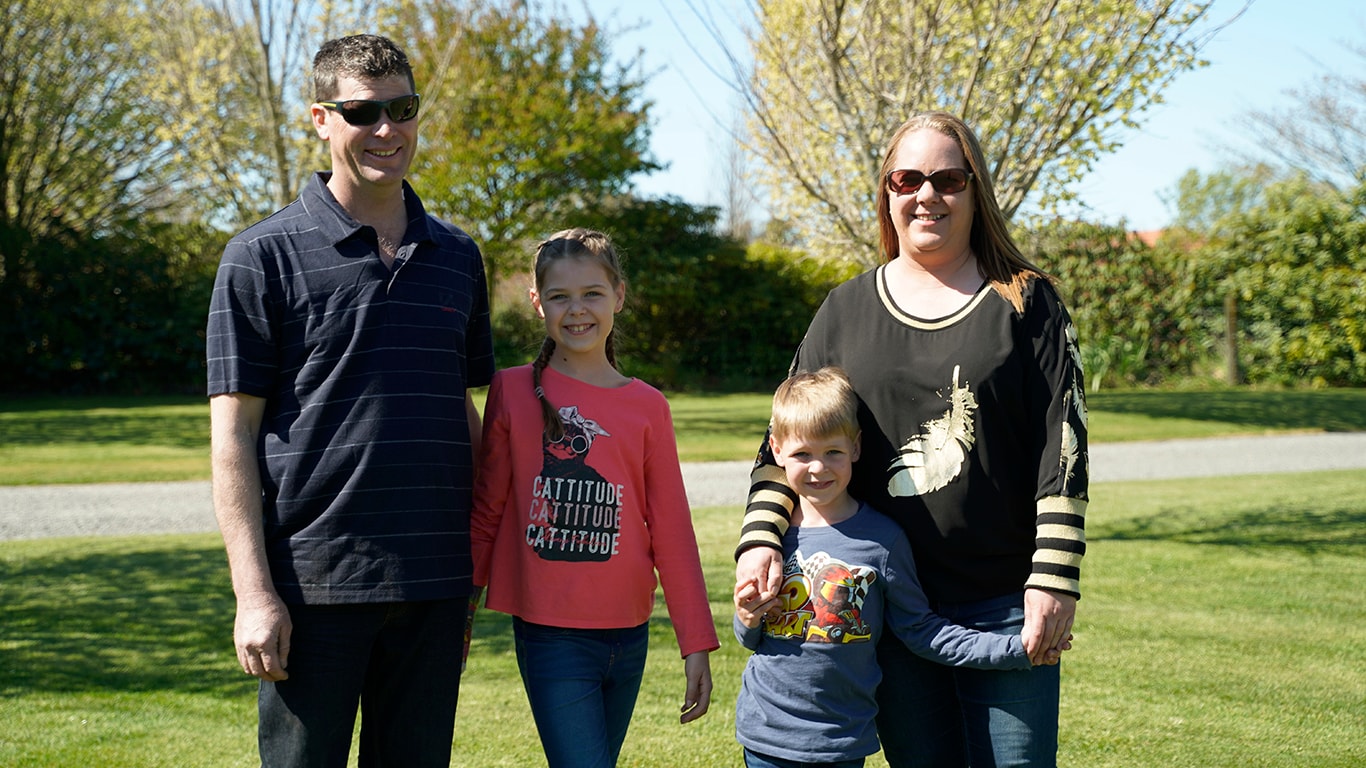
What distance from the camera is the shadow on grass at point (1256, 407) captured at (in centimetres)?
1596

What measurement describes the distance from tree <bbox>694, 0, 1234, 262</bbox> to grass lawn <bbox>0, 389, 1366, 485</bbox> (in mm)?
5278

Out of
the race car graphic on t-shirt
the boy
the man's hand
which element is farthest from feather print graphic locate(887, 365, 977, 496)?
the man's hand

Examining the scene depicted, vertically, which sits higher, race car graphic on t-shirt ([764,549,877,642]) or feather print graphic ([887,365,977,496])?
feather print graphic ([887,365,977,496])

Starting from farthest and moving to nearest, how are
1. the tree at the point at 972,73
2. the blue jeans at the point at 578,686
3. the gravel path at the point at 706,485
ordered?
the gravel path at the point at 706,485 < the tree at the point at 972,73 < the blue jeans at the point at 578,686

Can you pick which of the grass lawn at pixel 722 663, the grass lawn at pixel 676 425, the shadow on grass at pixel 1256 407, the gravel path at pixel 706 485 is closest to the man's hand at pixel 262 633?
the grass lawn at pixel 722 663

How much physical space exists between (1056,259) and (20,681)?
20108 mm

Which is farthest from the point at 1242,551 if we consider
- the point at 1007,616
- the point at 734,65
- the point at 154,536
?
the point at 154,536

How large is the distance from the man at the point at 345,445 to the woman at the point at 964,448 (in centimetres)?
73

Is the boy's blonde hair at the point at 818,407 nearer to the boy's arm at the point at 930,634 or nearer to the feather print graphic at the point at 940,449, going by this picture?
the feather print graphic at the point at 940,449

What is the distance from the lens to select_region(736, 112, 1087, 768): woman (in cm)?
229

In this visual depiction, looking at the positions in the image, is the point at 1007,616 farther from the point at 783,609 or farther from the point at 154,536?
the point at 154,536

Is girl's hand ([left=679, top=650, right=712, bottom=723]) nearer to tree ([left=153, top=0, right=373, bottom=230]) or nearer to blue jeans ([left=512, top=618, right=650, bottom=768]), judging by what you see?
blue jeans ([left=512, top=618, right=650, bottom=768])

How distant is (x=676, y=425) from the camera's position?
→ 16.1 m

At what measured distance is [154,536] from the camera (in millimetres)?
8797
